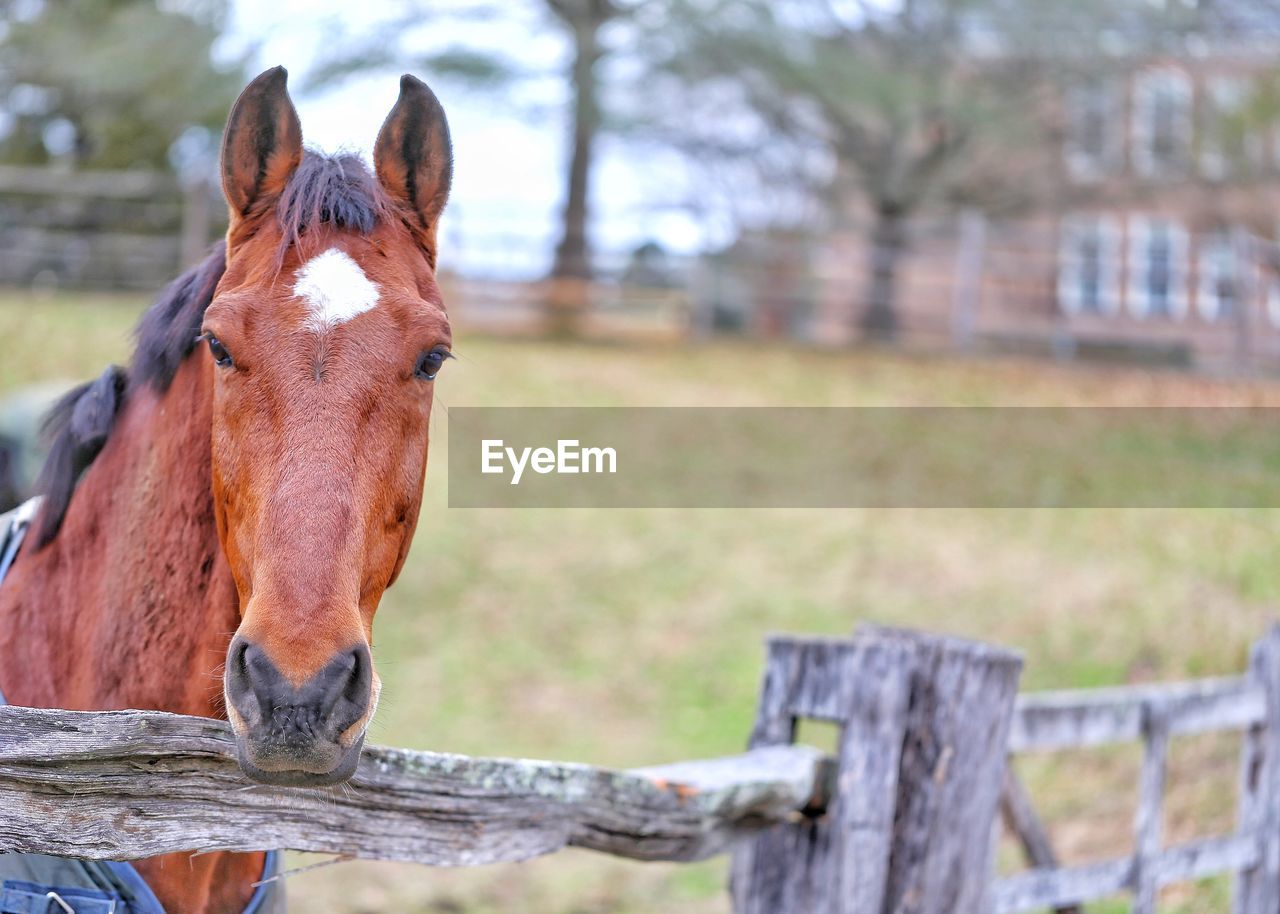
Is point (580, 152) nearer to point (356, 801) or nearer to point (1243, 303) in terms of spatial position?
point (1243, 303)

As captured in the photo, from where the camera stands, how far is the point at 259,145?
223cm

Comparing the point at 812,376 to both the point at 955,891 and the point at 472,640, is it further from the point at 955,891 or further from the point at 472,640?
the point at 955,891

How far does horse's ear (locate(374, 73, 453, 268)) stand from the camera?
229 centimetres

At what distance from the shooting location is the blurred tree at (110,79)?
51.5ft

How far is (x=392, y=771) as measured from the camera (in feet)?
7.47

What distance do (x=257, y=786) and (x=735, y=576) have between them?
768 centimetres

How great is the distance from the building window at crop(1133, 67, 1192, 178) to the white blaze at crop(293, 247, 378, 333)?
1626cm

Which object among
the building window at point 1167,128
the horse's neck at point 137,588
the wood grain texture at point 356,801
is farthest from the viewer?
the building window at point 1167,128

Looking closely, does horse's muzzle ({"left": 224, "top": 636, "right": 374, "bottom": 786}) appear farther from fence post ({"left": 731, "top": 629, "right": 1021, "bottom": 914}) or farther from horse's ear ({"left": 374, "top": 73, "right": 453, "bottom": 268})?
fence post ({"left": 731, "top": 629, "right": 1021, "bottom": 914})

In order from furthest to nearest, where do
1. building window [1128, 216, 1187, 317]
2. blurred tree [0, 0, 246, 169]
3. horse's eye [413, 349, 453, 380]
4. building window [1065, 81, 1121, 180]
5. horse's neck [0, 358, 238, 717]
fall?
1. building window [1128, 216, 1187, 317]
2. building window [1065, 81, 1121, 180]
3. blurred tree [0, 0, 246, 169]
4. horse's neck [0, 358, 238, 717]
5. horse's eye [413, 349, 453, 380]

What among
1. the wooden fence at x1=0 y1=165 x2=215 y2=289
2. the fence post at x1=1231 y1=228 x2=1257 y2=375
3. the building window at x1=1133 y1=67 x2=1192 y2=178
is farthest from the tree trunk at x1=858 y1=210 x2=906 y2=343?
the wooden fence at x1=0 y1=165 x2=215 y2=289

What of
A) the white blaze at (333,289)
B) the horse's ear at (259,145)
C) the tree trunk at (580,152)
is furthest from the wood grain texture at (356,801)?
the tree trunk at (580,152)

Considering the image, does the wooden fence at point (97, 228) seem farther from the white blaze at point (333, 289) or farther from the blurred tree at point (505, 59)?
the white blaze at point (333, 289)

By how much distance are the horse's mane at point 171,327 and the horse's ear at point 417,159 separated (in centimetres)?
6
